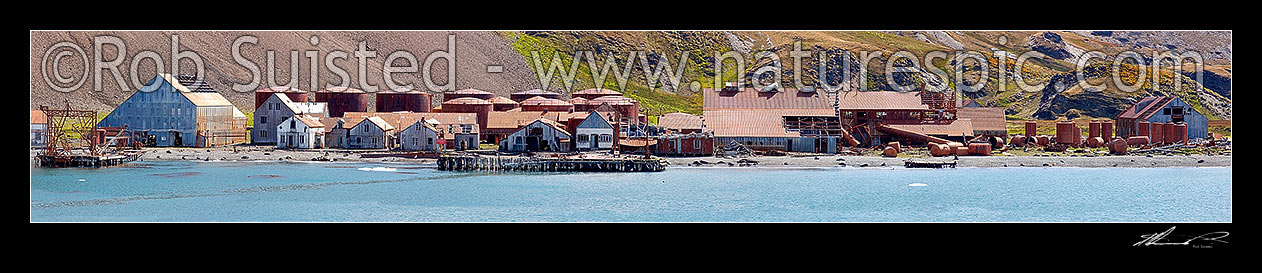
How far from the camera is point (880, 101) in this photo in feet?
226

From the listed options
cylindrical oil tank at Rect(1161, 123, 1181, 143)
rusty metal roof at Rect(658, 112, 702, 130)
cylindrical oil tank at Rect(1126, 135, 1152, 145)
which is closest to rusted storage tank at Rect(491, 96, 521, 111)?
rusty metal roof at Rect(658, 112, 702, 130)

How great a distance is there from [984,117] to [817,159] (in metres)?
17.0

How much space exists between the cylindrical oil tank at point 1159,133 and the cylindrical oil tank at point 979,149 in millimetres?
11533

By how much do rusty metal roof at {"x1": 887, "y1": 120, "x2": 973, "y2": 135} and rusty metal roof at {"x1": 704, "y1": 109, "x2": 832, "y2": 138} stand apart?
4109 millimetres

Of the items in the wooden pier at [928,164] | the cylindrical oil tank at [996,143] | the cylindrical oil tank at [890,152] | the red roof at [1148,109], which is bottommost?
the wooden pier at [928,164]

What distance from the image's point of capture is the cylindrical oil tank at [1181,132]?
6706 cm

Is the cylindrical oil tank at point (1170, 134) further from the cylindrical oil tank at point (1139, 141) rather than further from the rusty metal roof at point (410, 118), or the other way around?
the rusty metal roof at point (410, 118)

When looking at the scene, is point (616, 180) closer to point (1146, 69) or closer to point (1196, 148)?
point (1196, 148)

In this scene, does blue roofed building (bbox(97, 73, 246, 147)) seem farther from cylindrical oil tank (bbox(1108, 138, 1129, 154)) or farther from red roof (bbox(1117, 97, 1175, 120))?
red roof (bbox(1117, 97, 1175, 120))

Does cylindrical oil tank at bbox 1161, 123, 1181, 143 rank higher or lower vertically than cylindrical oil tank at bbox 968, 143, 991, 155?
higher

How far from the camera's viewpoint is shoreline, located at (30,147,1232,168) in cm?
5697

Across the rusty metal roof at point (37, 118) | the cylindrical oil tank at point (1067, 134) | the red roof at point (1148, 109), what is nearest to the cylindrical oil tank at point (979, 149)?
the cylindrical oil tank at point (1067, 134)

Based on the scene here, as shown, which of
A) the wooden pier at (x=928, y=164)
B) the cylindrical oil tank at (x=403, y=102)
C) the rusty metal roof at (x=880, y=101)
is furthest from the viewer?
the cylindrical oil tank at (x=403, y=102)

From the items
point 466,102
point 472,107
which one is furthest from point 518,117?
point 466,102
